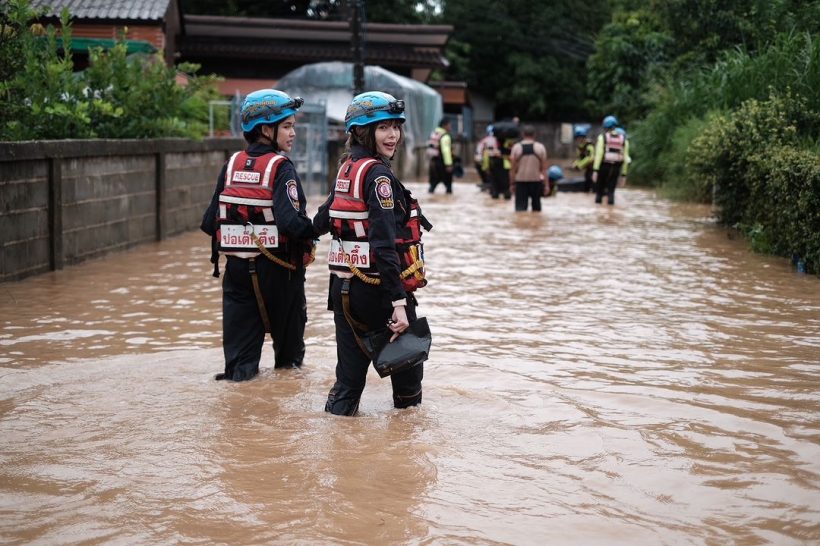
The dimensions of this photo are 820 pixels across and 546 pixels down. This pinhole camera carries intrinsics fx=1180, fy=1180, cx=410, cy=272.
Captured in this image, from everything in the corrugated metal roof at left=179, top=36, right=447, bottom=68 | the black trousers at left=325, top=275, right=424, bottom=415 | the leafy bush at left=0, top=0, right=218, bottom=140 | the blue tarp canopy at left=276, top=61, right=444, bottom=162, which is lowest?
the black trousers at left=325, top=275, right=424, bottom=415

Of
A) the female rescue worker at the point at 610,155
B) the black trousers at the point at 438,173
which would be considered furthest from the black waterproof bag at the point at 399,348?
the black trousers at the point at 438,173

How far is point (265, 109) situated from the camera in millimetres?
7426

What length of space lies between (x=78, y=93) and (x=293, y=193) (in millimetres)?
8086

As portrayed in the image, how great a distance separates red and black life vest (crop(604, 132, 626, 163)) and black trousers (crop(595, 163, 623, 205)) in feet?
0.43

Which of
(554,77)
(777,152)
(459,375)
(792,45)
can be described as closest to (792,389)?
(459,375)

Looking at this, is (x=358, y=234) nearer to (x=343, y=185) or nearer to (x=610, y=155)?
(x=343, y=185)

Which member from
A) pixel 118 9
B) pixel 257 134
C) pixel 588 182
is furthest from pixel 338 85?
pixel 257 134

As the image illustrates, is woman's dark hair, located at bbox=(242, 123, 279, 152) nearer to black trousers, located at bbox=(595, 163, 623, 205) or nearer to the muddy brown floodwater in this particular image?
the muddy brown floodwater

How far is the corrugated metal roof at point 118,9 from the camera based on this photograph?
26.2 meters

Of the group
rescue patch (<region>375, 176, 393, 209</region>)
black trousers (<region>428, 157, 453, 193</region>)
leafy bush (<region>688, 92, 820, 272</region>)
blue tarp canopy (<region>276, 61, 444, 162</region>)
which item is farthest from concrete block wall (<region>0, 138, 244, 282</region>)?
blue tarp canopy (<region>276, 61, 444, 162</region>)

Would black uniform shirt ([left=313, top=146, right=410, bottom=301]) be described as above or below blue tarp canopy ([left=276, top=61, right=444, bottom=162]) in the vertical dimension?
below

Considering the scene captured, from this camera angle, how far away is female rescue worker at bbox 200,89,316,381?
7375 millimetres

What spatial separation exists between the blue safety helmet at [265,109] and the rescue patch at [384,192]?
51.7 inches

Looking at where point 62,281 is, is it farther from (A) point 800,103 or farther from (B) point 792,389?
(A) point 800,103
